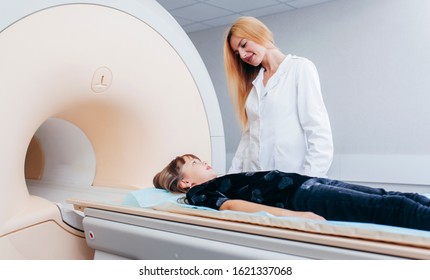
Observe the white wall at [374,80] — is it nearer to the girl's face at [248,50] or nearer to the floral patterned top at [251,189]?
the girl's face at [248,50]

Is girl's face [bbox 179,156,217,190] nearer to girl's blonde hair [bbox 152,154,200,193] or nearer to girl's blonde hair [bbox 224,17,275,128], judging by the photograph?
girl's blonde hair [bbox 152,154,200,193]

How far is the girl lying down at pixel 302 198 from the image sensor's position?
0.94 metres

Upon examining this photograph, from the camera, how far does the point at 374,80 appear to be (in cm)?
333

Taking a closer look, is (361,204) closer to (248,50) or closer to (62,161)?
(248,50)

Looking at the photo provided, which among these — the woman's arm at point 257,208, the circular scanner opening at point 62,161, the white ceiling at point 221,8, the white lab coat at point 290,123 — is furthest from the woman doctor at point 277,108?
the white ceiling at point 221,8

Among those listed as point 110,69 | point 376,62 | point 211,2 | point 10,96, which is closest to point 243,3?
point 211,2

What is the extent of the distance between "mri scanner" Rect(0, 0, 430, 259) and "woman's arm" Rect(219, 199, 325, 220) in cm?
13

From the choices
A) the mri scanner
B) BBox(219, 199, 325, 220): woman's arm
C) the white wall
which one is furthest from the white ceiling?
BBox(219, 199, 325, 220): woman's arm

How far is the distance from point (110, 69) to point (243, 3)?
7.98 ft

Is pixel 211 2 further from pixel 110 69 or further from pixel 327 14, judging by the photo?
pixel 110 69

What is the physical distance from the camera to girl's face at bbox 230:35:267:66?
1.55 metres

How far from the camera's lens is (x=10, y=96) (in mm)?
1208

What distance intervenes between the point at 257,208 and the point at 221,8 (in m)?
3.04
